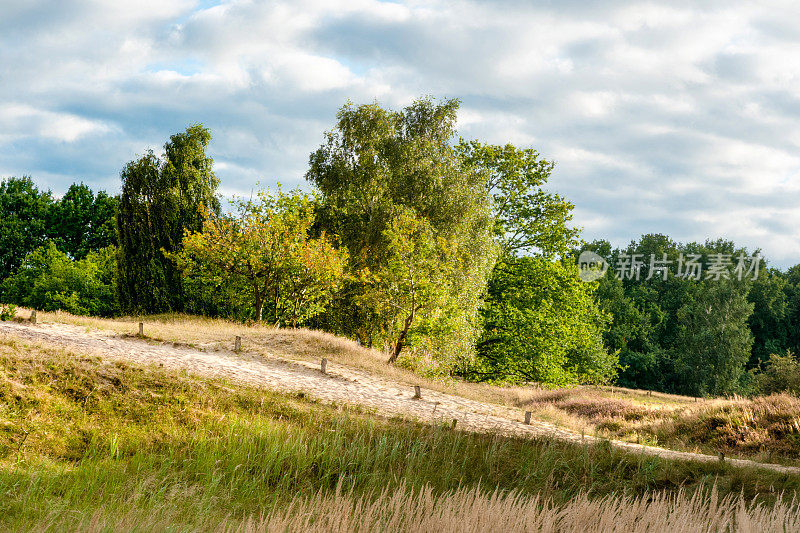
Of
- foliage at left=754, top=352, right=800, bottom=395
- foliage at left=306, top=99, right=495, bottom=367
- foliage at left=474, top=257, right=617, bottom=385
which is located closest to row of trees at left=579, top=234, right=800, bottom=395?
foliage at left=754, top=352, right=800, bottom=395

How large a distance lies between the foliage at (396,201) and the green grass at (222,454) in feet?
46.1

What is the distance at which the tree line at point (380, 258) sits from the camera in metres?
26.6

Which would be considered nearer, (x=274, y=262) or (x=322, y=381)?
(x=322, y=381)

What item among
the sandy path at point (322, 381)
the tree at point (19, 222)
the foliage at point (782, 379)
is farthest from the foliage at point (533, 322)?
the tree at point (19, 222)

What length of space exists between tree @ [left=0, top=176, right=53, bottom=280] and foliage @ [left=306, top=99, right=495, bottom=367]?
32487mm

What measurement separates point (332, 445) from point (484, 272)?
19.3 meters

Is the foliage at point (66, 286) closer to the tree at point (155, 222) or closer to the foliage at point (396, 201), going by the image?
the tree at point (155, 222)

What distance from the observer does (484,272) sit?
28703 mm

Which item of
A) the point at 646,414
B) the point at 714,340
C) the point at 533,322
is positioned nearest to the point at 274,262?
the point at 533,322

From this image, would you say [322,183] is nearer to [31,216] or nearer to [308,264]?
[308,264]

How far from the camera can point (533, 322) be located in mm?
32156

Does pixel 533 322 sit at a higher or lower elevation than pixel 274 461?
higher

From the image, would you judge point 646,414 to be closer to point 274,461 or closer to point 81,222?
point 274,461

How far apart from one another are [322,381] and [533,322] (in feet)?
58.2
